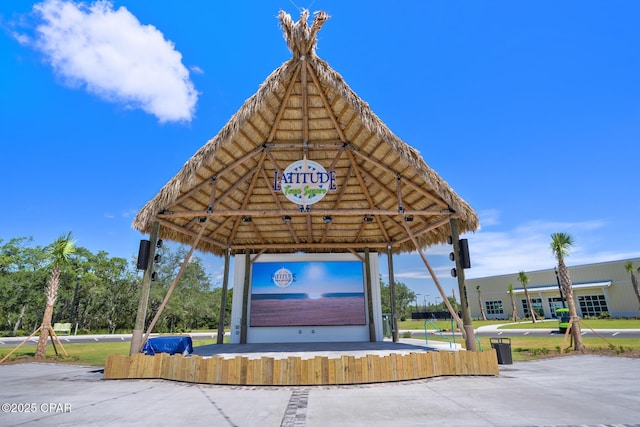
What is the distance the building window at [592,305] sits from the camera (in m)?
35.7

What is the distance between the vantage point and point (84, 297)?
36.9 m

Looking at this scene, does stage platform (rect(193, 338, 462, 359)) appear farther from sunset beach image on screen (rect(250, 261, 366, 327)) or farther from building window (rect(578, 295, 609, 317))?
building window (rect(578, 295, 609, 317))

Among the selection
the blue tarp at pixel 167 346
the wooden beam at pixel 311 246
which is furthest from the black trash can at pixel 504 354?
the blue tarp at pixel 167 346

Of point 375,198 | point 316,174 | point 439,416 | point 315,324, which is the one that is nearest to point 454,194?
point 375,198

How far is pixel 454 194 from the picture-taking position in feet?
29.4

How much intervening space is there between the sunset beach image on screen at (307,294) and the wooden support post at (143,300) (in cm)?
640

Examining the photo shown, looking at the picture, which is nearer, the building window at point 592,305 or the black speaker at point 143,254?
the black speaker at point 143,254

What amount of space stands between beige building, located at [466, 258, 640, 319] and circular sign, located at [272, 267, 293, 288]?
129 feet

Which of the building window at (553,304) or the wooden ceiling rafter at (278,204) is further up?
the wooden ceiling rafter at (278,204)

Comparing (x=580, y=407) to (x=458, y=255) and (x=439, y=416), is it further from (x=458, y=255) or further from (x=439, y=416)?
(x=458, y=255)

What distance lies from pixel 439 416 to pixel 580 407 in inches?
88.1

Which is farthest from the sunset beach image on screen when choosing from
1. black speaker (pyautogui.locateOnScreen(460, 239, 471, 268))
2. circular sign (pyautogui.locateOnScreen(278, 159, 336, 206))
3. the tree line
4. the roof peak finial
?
the tree line

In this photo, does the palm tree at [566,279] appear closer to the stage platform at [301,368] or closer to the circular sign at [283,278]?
the stage platform at [301,368]

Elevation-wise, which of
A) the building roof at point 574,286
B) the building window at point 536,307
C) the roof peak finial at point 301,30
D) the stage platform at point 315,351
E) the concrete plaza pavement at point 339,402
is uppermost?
the roof peak finial at point 301,30
